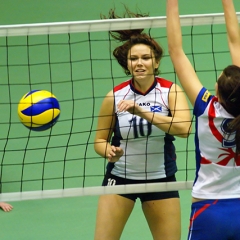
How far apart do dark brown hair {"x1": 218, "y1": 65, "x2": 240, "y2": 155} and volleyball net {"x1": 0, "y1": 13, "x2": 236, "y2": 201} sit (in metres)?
0.89

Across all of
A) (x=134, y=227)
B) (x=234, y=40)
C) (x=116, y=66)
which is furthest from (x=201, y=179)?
(x=116, y=66)

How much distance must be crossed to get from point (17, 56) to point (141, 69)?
3.57 meters

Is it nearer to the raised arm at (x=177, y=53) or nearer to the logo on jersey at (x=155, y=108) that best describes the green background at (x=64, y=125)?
the logo on jersey at (x=155, y=108)

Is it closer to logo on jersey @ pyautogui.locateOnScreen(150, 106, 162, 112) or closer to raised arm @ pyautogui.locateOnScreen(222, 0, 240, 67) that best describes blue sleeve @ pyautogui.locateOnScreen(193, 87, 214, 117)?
raised arm @ pyautogui.locateOnScreen(222, 0, 240, 67)

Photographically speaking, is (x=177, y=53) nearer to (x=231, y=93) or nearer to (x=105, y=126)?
(x=231, y=93)

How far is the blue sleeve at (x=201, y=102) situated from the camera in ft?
9.23

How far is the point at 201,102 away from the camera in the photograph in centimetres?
282

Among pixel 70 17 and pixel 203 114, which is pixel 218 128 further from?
pixel 70 17

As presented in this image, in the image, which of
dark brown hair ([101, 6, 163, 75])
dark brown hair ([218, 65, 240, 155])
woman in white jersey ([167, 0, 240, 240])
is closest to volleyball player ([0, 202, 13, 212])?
dark brown hair ([101, 6, 163, 75])

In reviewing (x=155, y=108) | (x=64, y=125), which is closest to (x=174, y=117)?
(x=155, y=108)

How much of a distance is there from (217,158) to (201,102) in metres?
0.25

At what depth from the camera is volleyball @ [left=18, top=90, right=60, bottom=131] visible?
12.1ft

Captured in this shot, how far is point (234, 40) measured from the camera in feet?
10.2

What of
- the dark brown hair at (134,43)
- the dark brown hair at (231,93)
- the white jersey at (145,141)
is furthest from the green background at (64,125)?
the dark brown hair at (231,93)
